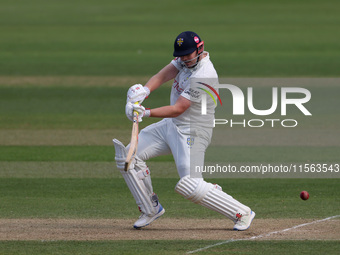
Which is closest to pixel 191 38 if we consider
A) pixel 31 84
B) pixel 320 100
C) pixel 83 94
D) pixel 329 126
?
pixel 329 126

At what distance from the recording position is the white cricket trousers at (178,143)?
332 inches

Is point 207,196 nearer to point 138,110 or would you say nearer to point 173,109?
point 173,109

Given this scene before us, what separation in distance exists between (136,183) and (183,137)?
0.65 metres

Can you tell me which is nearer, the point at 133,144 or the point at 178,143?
the point at 133,144

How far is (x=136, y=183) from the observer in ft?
28.1

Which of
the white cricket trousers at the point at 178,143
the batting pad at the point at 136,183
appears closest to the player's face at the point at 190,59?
the white cricket trousers at the point at 178,143

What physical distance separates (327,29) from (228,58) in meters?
10.5

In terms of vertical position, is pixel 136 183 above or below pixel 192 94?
below

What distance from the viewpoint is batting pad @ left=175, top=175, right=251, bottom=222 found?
8289 mm

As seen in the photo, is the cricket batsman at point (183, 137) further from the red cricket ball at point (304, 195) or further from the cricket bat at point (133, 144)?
the red cricket ball at point (304, 195)

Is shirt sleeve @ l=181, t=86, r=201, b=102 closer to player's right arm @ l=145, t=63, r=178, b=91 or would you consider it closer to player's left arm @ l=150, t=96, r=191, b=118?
player's left arm @ l=150, t=96, r=191, b=118

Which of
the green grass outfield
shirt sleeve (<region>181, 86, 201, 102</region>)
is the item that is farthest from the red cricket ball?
shirt sleeve (<region>181, 86, 201, 102</region>)

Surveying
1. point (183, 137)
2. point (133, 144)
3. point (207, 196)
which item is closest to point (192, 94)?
point (183, 137)

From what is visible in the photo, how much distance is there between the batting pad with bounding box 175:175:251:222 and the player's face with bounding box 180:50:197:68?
1107 millimetres
